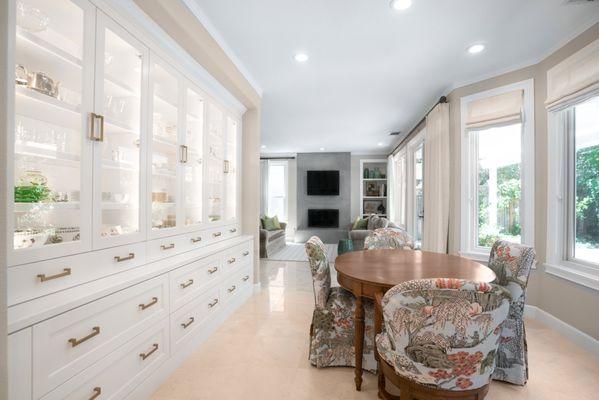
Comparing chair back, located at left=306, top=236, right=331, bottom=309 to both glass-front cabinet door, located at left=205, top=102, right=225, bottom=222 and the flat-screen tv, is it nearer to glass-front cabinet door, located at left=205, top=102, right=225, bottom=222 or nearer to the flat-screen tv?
glass-front cabinet door, located at left=205, top=102, right=225, bottom=222

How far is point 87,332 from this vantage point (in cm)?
130

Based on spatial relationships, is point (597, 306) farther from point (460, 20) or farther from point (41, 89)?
point (41, 89)

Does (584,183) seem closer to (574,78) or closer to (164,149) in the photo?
(574,78)

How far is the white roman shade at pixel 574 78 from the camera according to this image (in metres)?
2.16

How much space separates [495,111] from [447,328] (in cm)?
298

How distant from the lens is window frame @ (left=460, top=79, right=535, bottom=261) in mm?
2869

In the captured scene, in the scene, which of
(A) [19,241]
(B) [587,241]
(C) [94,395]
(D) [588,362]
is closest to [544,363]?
(D) [588,362]

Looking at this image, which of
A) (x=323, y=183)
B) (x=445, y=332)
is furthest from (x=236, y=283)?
(x=323, y=183)

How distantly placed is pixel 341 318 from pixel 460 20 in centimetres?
248

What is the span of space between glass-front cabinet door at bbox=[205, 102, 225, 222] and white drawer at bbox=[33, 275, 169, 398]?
125cm

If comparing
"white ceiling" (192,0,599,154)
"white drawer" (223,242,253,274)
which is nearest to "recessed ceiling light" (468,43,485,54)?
"white ceiling" (192,0,599,154)

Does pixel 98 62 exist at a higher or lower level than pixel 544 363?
higher

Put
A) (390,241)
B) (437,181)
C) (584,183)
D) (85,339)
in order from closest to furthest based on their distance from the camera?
1. (85,339)
2. (584,183)
3. (390,241)
4. (437,181)

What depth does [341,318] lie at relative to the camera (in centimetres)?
200
